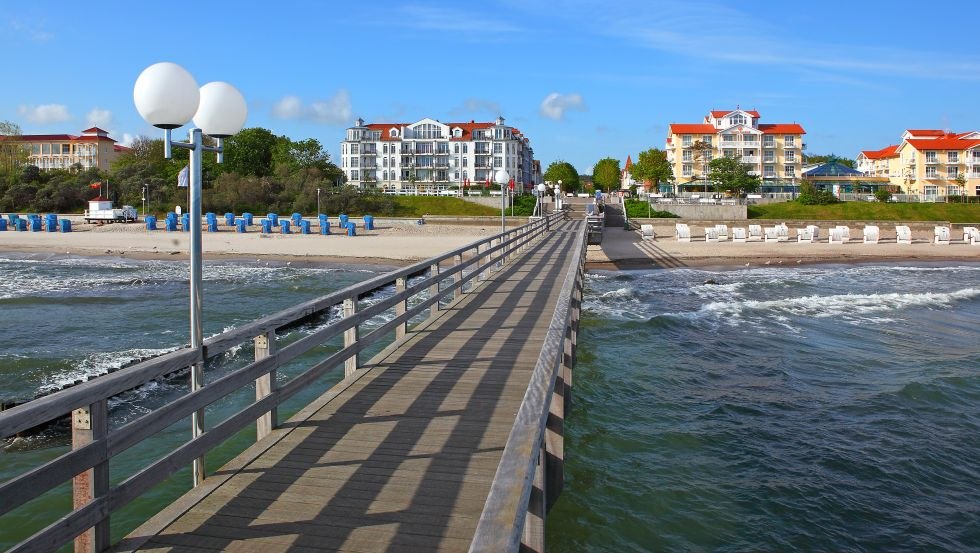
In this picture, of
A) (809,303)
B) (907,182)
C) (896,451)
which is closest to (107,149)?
(907,182)

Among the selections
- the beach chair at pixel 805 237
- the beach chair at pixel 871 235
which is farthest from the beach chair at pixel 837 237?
the beach chair at pixel 871 235

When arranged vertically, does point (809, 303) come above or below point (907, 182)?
below

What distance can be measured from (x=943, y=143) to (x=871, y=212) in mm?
38793

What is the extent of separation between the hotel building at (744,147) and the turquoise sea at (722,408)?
79.5m

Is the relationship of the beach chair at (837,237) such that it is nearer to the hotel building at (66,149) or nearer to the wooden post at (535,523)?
the wooden post at (535,523)

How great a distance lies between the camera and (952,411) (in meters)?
11.1

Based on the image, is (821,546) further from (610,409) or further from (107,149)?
(107,149)

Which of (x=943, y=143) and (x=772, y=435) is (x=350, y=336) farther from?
(x=943, y=143)

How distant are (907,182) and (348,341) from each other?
111483 mm

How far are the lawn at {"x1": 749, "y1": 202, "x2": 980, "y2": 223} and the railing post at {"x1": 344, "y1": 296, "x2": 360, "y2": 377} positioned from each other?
2531 inches

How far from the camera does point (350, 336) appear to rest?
7.86 metres

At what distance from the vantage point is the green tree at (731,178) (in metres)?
80.8

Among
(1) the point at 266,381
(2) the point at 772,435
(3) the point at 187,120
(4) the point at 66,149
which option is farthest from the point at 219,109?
(4) the point at 66,149

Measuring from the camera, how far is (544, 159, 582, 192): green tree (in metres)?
139
